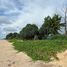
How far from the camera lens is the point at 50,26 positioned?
170 feet

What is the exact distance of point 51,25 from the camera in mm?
51469

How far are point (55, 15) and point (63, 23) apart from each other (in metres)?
2.86

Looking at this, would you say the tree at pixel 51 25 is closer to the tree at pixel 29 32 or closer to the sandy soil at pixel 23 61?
the tree at pixel 29 32

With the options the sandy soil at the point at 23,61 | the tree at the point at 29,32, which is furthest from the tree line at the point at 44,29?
the sandy soil at the point at 23,61

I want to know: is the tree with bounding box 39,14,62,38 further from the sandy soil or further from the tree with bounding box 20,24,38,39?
the sandy soil

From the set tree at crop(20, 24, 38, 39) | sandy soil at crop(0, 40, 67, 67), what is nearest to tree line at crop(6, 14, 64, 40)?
tree at crop(20, 24, 38, 39)

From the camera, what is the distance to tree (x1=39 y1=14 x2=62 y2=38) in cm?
5103

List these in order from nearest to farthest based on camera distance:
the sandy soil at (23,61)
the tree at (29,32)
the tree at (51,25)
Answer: the sandy soil at (23,61) → the tree at (51,25) → the tree at (29,32)

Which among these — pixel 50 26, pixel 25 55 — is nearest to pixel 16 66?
pixel 25 55

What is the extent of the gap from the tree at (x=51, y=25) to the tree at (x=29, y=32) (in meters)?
1.73

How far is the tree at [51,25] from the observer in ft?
167

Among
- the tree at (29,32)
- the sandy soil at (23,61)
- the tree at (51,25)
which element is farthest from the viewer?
the tree at (29,32)

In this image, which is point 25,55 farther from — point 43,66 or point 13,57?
point 43,66

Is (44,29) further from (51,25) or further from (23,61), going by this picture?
(23,61)
